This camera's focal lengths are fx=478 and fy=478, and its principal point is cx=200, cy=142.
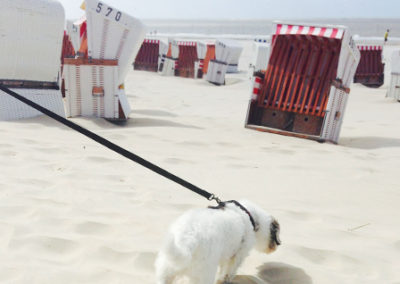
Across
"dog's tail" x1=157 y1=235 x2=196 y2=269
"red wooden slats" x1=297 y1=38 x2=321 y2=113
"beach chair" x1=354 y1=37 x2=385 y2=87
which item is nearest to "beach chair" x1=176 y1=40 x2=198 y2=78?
"beach chair" x1=354 y1=37 x2=385 y2=87

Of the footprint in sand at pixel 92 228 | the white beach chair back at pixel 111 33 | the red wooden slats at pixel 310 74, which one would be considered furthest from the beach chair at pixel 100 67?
the footprint in sand at pixel 92 228

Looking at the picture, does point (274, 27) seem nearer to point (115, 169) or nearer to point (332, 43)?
point (332, 43)

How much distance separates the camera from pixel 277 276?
2613mm

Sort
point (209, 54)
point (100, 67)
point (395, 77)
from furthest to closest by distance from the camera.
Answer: point (209, 54) → point (395, 77) → point (100, 67)

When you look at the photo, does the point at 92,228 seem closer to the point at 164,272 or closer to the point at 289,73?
the point at 164,272

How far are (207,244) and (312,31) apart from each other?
6.01 m

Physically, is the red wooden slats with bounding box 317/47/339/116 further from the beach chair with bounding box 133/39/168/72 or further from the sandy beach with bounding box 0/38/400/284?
the beach chair with bounding box 133/39/168/72


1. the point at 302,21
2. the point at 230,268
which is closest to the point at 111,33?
the point at 230,268

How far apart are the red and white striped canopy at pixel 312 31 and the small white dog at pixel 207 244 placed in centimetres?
547

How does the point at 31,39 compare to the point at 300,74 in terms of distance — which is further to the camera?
the point at 300,74

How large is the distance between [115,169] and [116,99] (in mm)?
3241

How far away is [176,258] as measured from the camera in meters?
1.99

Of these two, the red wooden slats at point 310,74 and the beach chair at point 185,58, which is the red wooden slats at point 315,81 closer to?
the red wooden slats at point 310,74

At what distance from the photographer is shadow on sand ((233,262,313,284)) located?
254cm
